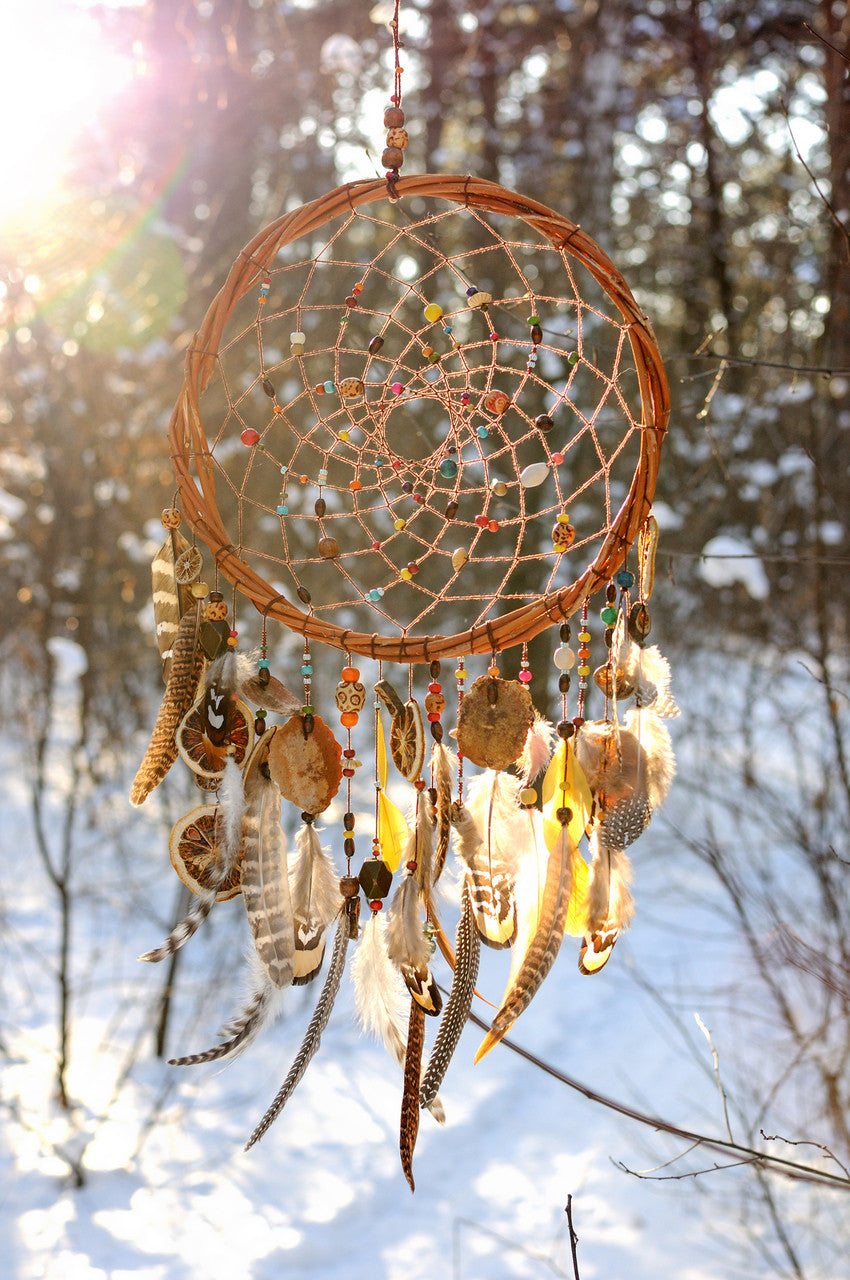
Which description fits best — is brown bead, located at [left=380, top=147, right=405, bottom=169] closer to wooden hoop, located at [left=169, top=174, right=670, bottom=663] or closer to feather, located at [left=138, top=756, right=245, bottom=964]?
wooden hoop, located at [left=169, top=174, right=670, bottom=663]

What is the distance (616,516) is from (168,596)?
1.81 feet

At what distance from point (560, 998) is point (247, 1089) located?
3.56ft

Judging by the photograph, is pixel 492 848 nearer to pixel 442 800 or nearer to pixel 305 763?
pixel 442 800

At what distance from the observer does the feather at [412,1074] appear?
3.64 ft

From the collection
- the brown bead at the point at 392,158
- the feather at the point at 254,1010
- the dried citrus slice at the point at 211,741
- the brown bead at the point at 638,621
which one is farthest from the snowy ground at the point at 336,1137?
the brown bead at the point at 392,158

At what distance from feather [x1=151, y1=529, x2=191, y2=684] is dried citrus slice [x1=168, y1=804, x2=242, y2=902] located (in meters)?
0.17

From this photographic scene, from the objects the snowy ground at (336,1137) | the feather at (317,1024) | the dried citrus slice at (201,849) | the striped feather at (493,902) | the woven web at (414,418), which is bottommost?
the snowy ground at (336,1137)

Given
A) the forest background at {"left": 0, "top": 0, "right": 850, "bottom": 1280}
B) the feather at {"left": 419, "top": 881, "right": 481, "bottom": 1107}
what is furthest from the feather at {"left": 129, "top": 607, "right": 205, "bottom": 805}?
the forest background at {"left": 0, "top": 0, "right": 850, "bottom": 1280}

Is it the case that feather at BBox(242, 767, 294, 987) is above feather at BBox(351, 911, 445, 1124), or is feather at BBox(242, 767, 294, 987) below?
above

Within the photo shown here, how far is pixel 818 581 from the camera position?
7.19 ft

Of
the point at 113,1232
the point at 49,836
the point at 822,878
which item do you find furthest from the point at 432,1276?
the point at 49,836

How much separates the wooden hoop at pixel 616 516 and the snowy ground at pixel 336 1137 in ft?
3.77

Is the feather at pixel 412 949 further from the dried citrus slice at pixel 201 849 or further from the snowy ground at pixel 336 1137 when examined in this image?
the snowy ground at pixel 336 1137

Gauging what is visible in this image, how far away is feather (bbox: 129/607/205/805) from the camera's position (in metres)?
1.19
